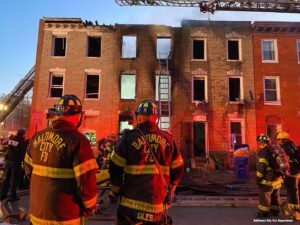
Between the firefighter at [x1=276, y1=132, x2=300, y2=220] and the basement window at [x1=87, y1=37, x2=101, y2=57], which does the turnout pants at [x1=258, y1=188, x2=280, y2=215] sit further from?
the basement window at [x1=87, y1=37, x2=101, y2=57]

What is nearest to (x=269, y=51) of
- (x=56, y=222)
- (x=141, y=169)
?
(x=141, y=169)

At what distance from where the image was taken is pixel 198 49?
21094mm

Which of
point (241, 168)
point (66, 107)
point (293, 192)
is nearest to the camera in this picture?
point (66, 107)

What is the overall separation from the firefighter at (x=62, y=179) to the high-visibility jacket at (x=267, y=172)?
466 centimetres

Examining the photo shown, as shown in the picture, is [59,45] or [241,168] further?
[59,45]

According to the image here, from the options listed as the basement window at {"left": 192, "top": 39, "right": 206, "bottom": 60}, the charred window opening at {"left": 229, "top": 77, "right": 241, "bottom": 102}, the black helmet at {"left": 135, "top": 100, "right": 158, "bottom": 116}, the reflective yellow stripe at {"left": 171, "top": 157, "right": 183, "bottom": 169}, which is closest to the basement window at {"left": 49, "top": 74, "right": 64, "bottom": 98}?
the basement window at {"left": 192, "top": 39, "right": 206, "bottom": 60}

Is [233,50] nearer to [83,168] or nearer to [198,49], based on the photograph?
[198,49]

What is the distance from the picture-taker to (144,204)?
3.23m

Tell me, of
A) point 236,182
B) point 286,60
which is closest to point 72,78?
point 236,182

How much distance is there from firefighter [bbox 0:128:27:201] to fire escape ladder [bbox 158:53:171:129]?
11281 millimetres

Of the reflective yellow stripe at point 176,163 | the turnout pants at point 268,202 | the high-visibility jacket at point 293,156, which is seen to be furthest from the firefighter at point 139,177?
the high-visibility jacket at point 293,156

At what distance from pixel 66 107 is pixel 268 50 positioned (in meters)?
20.2

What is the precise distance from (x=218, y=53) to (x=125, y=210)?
738 inches

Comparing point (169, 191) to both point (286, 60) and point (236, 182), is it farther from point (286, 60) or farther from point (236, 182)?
point (286, 60)
